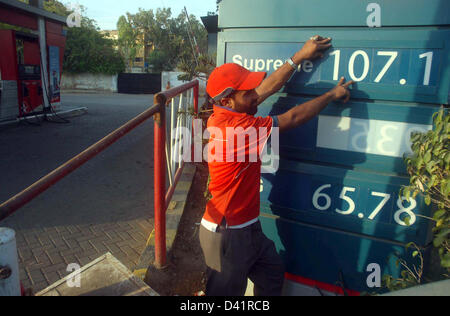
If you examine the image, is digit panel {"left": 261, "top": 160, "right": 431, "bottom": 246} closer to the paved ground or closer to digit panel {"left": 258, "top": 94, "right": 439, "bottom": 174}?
digit panel {"left": 258, "top": 94, "right": 439, "bottom": 174}

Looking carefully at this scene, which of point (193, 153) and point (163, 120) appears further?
point (193, 153)

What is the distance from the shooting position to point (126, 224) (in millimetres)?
4004

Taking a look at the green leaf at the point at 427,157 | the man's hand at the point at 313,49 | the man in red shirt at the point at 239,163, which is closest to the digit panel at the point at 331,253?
the man in red shirt at the point at 239,163

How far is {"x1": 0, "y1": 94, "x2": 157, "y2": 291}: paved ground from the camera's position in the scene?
333cm

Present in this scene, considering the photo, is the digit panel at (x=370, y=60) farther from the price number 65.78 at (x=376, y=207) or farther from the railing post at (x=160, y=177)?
the railing post at (x=160, y=177)

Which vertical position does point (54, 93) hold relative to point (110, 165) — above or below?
above

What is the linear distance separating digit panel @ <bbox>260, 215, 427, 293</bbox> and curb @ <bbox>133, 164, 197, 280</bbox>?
3.44 feet

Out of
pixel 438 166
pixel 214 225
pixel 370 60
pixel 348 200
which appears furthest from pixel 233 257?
pixel 370 60

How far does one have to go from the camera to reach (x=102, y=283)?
178cm

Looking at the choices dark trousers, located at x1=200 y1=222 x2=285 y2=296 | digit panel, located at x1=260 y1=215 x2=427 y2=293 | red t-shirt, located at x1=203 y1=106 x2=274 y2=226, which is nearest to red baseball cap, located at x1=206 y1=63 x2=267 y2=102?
red t-shirt, located at x1=203 y1=106 x2=274 y2=226
